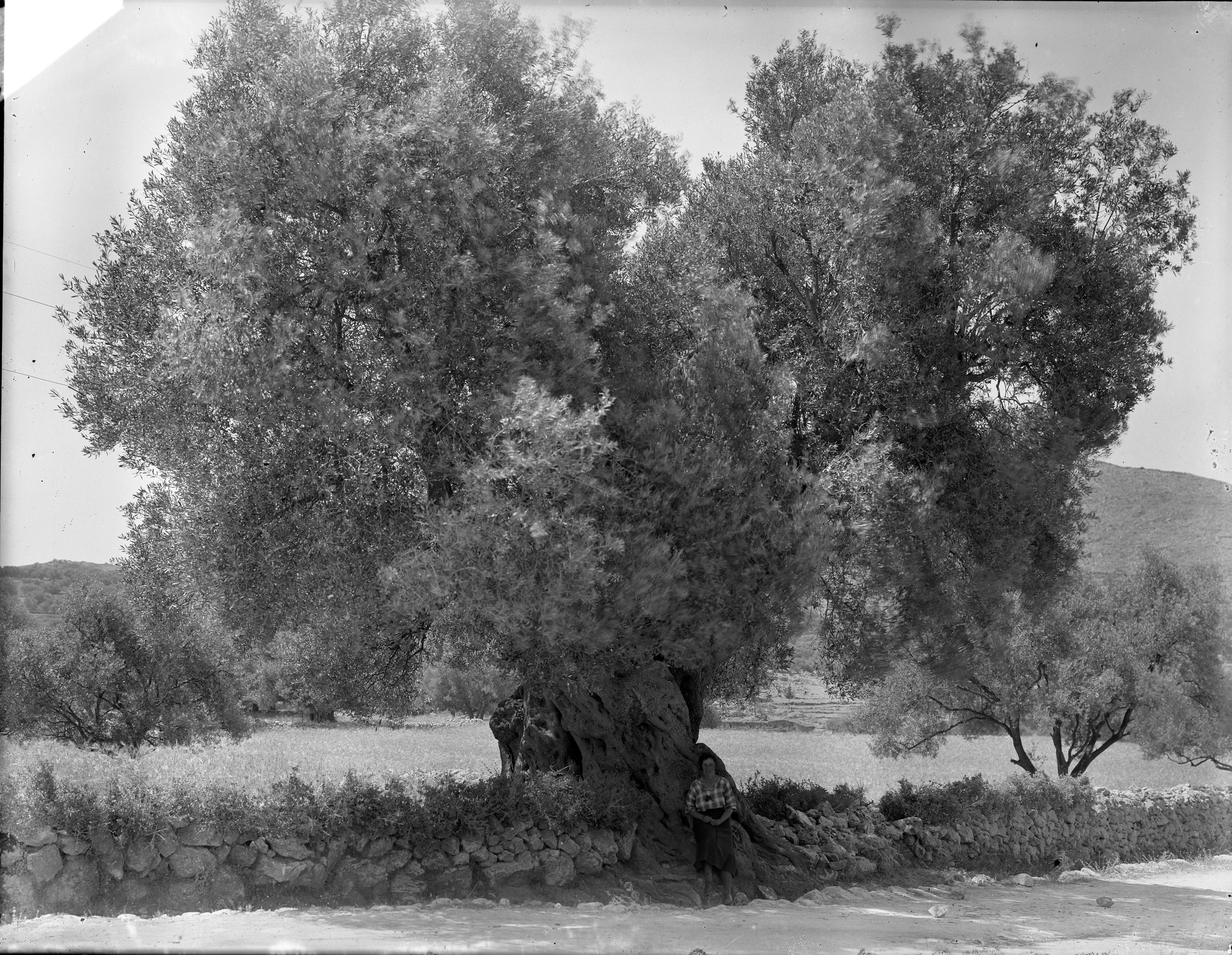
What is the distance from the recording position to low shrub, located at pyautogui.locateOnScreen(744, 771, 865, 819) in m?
15.9

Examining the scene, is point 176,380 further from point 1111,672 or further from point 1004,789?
point 1111,672

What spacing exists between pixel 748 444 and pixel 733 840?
16.9 ft

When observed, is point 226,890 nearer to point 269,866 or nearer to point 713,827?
point 269,866

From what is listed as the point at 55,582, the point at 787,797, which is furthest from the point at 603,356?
the point at 55,582

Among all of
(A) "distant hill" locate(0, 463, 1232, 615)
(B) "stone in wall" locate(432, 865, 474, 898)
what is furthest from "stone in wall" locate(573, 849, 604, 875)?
(A) "distant hill" locate(0, 463, 1232, 615)

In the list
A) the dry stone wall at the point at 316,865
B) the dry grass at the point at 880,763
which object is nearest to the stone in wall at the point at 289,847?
the dry stone wall at the point at 316,865

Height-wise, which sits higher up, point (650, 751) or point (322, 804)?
point (650, 751)

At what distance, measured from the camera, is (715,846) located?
12.0 meters

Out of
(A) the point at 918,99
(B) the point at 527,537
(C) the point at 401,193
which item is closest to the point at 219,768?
(B) the point at 527,537

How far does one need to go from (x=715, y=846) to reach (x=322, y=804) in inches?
183

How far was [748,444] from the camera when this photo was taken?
1082 cm

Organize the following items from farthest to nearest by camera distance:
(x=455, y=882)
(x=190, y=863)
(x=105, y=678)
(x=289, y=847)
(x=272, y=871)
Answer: (x=105, y=678), (x=455, y=882), (x=289, y=847), (x=272, y=871), (x=190, y=863)

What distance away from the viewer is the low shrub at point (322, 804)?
9523 mm

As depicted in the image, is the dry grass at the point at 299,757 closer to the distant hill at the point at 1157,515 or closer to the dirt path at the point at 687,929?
the dirt path at the point at 687,929
